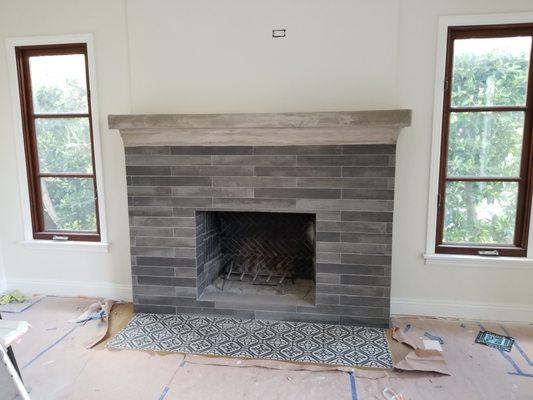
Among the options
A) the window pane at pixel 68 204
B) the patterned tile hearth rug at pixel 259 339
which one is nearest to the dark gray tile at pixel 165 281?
the patterned tile hearth rug at pixel 259 339

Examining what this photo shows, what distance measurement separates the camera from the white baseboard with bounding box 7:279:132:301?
327cm

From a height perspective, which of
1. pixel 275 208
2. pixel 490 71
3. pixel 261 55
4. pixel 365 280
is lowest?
pixel 365 280

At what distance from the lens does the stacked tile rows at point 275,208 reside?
105 inches

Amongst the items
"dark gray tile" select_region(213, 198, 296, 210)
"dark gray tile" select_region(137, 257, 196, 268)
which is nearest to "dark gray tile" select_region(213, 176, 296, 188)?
"dark gray tile" select_region(213, 198, 296, 210)

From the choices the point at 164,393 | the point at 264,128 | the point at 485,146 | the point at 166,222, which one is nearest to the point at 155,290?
the point at 166,222

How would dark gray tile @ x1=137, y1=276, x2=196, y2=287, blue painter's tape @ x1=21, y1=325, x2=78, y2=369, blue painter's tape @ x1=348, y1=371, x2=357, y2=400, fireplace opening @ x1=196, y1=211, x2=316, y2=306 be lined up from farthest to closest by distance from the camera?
1. fireplace opening @ x1=196, y1=211, x2=316, y2=306
2. dark gray tile @ x1=137, y1=276, x2=196, y2=287
3. blue painter's tape @ x1=21, y1=325, x2=78, y2=369
4. blue painter's tape @ x1=348, y1=371, x2=357, y2=400

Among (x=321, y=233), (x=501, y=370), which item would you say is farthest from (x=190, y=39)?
(x=501, y=370)

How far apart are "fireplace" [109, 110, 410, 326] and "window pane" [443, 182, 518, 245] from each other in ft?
1.99

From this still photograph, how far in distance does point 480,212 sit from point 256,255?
181cm

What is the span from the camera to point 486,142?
110 inches

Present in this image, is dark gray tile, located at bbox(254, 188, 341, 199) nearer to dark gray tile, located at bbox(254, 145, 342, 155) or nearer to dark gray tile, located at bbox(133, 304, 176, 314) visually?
dark gray tile, located at bbox(254, 145, 342, 155)

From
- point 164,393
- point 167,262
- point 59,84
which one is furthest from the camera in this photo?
point 59,84

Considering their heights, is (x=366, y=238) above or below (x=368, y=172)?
below

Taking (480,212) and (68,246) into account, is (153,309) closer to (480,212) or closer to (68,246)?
(68,246)
